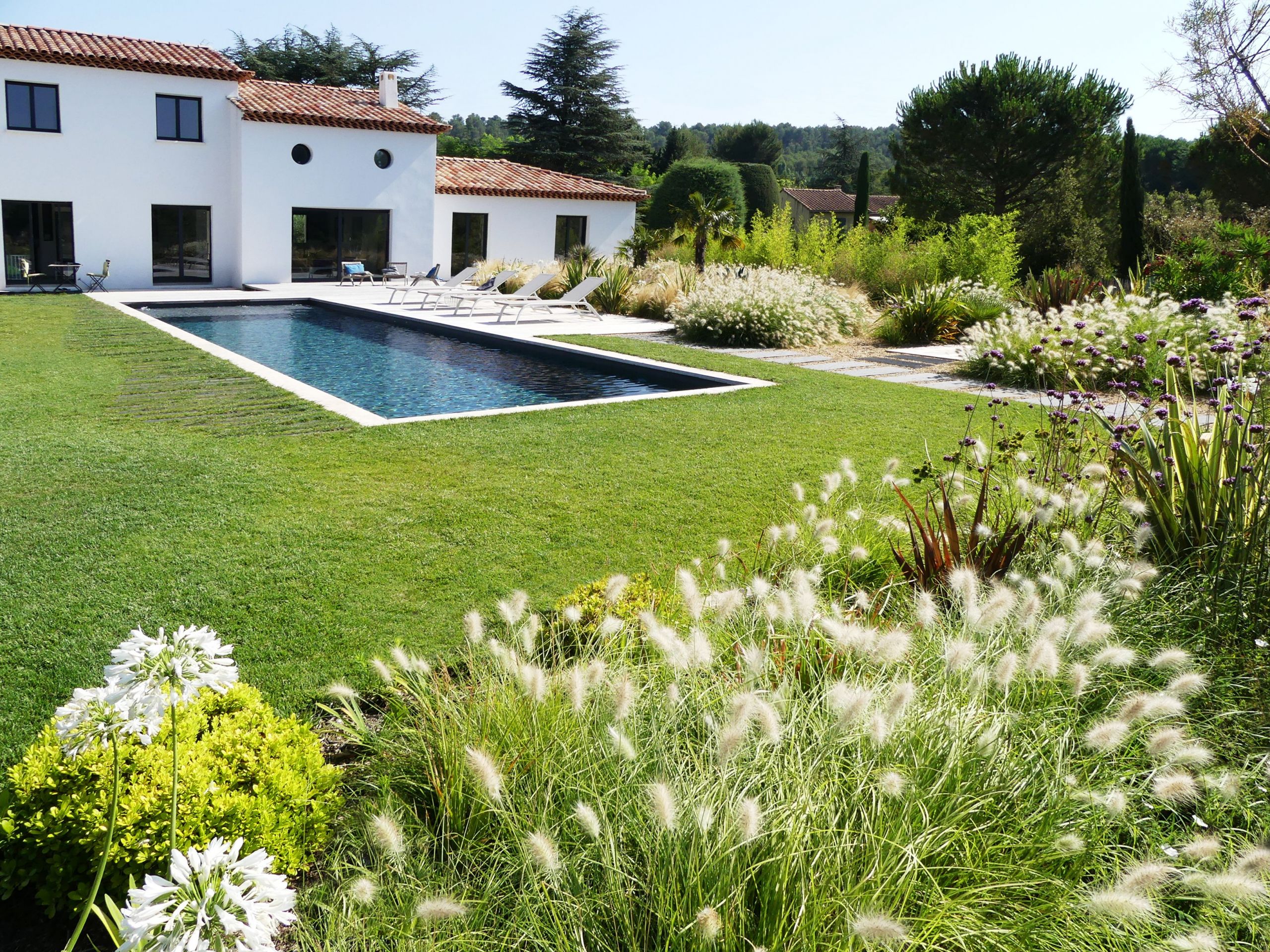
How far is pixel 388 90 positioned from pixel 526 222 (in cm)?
514

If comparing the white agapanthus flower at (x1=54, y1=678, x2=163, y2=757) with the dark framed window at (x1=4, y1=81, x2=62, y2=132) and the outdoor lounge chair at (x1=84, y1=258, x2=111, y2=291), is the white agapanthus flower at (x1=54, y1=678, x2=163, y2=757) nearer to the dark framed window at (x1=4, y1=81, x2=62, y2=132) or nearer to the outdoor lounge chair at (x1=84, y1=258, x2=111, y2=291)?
the outdoor lounge chair at (x1=84, y1=258, x2=111, y2=291)

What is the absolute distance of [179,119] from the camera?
22.6 m

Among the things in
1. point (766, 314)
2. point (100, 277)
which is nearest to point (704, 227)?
point (766, 314)

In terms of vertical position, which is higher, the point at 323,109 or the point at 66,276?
the point at 323,109

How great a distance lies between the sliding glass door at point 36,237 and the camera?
21.2m

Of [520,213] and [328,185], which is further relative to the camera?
[520,213]

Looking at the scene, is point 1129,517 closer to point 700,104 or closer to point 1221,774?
point 1221,774

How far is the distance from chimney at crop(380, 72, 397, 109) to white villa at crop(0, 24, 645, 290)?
5 cm

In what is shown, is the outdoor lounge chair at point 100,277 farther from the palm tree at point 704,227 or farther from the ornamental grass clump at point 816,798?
the ornamental grass clump at point 816,798

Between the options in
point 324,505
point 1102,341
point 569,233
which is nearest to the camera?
point 324,505

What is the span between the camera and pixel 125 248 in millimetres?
22250

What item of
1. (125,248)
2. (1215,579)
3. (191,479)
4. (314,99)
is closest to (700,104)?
(314,99)

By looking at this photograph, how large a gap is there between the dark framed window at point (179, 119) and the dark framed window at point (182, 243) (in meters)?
1.57

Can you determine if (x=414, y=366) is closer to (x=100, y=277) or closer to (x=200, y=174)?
(x=100, y=277)
